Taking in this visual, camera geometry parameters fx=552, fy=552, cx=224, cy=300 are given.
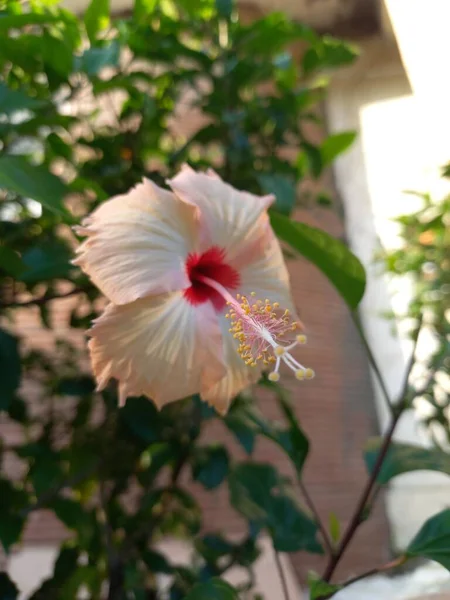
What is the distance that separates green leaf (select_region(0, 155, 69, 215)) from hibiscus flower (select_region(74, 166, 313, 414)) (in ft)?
0.14

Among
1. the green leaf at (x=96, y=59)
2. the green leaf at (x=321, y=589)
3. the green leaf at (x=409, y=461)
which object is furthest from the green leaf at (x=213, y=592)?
the green leaf at (x=96, y=59)

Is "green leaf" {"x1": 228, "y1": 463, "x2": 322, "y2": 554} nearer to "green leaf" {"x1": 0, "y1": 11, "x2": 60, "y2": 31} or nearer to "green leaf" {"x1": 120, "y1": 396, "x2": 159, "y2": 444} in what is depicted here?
"green leaf" {"x1": 120, "y1": 396, "x2": 159, "y2": 444}

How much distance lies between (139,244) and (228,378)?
0.15 m

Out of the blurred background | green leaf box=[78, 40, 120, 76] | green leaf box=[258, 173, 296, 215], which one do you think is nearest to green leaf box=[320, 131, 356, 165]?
the blurred background

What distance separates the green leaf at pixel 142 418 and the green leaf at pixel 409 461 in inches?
10.9

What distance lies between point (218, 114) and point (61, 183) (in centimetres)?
40

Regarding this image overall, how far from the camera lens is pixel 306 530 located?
71 centimetres

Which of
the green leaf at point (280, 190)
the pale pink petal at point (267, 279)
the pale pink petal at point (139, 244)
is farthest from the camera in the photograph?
the green leaf at point (280, 190)

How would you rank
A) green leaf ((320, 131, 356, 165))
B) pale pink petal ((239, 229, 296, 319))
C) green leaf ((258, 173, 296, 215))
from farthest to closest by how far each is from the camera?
green leaf ((320, 131, 356, 165)) < green leaf ((258, 173, 296, 215)) < pale pink petal ((239, 229, 296, 319))

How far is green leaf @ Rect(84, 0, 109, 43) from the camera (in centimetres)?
72

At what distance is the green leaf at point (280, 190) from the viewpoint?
0.72 meters

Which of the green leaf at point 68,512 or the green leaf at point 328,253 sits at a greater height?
the green leaf at point 328,253

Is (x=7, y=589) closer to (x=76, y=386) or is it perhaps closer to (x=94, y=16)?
(x=76, y=386)

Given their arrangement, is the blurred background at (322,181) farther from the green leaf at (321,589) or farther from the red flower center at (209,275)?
the green leaf at (321,589)
